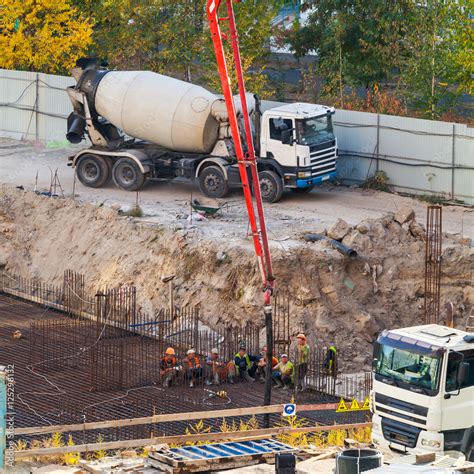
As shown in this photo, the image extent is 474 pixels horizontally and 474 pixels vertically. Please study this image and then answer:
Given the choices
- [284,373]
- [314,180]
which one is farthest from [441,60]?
[284,373]

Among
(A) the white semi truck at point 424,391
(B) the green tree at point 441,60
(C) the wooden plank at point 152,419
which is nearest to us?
(A) the white semi truck at point 424,391

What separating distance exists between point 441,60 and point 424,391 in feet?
64.2

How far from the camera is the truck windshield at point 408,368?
21938 mm

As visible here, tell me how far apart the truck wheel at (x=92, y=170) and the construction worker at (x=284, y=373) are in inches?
428

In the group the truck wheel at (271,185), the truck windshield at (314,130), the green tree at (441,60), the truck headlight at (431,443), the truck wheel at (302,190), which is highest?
the green tree at (441,60)

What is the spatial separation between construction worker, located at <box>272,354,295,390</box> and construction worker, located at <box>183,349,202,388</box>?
1439mm

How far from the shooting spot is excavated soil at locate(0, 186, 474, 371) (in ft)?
101

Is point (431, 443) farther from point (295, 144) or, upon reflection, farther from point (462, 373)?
point (295, 144)

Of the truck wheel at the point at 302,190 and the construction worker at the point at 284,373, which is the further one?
the truck wheel at the point at 302,190

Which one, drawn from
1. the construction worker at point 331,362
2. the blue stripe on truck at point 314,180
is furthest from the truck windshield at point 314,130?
the construction worker at point 331,362

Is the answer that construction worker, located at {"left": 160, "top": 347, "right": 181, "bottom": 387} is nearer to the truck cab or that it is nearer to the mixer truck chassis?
the mixer truck chassis

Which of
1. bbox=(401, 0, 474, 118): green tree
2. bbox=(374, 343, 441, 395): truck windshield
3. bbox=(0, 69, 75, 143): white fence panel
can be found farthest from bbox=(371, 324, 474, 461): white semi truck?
bbox=(0, 69, 75, 143): white fence panel

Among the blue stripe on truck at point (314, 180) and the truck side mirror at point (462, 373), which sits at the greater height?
the blue stripe on truck at point (314, 180)

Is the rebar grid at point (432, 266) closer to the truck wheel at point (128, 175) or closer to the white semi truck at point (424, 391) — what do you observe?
the white semi truck at point (424, 391)
